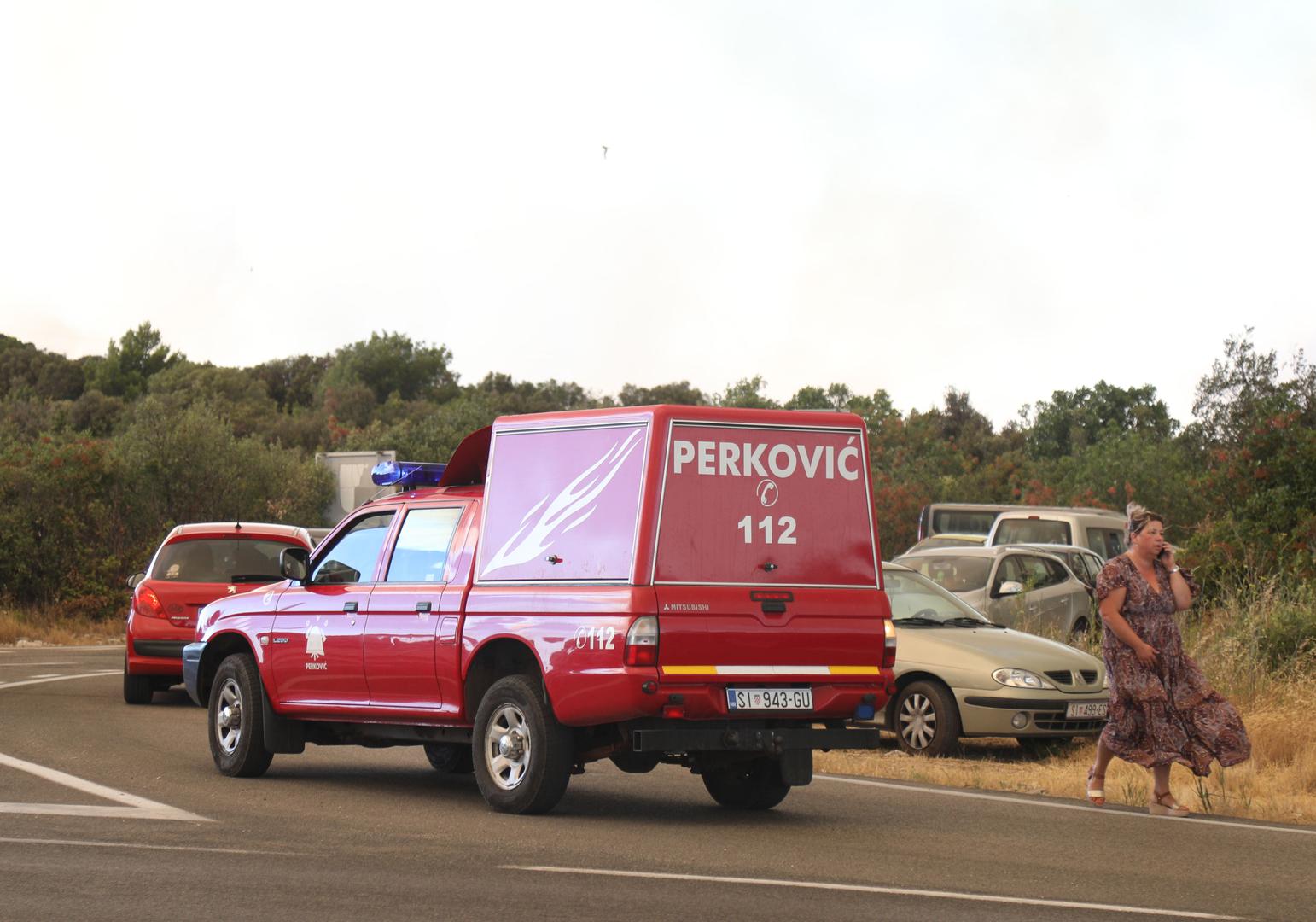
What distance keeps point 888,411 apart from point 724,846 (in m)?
60.8

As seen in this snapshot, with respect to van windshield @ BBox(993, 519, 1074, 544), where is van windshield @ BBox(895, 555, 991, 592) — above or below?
below

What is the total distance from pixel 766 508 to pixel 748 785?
6.67 ft

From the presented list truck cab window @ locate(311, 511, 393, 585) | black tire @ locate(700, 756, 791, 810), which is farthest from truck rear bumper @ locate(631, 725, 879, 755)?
truck cab window @ locate(311, 511, 393, 585)

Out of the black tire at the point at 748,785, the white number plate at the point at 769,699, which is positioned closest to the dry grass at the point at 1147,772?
the black tire at the point at 748,785

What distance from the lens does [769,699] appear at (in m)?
9.95

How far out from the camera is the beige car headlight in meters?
14.0

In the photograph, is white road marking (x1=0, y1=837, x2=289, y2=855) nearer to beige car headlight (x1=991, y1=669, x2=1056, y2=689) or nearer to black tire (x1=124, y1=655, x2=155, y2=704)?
beige car headlight (x1=991, y1=669, x2=1056, y2=689)

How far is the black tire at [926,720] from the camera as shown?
1418 cm

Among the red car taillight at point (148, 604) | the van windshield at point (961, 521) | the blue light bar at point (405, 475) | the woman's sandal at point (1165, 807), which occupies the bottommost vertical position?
the woman's sandal at point (1165, 807)

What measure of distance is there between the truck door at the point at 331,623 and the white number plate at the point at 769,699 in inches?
107

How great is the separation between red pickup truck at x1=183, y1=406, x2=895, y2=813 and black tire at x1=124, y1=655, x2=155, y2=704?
7.77 m

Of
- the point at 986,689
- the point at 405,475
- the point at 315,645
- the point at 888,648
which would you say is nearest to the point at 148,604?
the point at 315,645

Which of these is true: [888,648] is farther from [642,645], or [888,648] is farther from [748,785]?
[642,645]

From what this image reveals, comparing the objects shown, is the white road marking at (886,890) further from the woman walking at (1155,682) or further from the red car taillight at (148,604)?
the red car taillight at (148,604)
